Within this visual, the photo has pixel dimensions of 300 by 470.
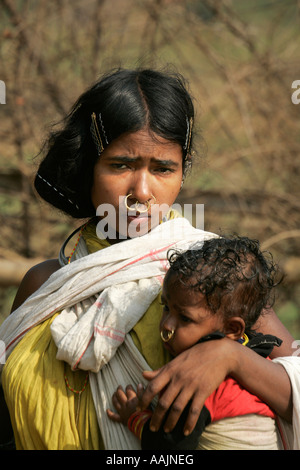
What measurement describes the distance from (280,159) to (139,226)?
3.51m

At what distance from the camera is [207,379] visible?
1.54 m

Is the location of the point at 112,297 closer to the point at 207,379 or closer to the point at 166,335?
the point at 166,335

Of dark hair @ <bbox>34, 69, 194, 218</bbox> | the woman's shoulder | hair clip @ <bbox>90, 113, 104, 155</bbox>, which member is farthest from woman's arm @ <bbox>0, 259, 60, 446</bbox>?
hair clip @ <bbox>90, 113, 104, 155</bbox>

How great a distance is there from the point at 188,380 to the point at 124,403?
20 centimetres

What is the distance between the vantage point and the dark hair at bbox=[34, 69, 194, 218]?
1960 millimetres

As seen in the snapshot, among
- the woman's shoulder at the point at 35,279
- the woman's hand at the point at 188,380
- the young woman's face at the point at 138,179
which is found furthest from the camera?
the woman's shoulder at the point at 35,279

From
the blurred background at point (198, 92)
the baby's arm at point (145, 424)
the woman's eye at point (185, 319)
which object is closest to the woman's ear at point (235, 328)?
the woman's eye at point (185, 319)

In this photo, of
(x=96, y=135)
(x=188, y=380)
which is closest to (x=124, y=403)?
(x=188, y=380)

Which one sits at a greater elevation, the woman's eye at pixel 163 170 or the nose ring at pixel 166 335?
the woman's eye at pixel 163 170

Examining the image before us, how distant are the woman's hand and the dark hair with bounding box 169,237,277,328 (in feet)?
0.38

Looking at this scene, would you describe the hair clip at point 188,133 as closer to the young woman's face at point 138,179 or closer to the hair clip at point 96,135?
the young woman's face at point 138,179

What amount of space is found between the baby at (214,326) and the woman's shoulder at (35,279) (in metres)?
0.64

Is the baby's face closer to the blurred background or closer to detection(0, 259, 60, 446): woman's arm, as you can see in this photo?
detection(0, 259, 60, 446): woman's arm

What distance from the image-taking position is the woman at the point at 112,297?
1.63m
